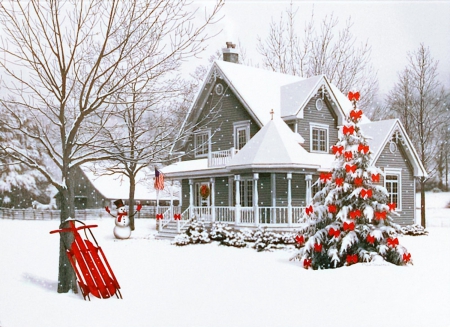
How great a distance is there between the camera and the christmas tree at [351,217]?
26.1 ft

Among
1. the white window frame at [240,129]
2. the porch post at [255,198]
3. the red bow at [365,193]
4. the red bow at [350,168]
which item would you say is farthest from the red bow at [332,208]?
the white window frame at [240,129]

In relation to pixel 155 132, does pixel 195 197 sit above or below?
below

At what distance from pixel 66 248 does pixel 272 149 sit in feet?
23.4

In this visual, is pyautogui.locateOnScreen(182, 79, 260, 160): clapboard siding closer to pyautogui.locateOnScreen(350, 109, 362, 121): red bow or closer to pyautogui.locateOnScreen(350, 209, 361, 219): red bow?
pyautogui.locateOnScreen(350, 109, 362, 121): red bow

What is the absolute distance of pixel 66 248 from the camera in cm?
583

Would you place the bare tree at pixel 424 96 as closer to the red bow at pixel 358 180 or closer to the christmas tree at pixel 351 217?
the christmas tree at pixel 351 217

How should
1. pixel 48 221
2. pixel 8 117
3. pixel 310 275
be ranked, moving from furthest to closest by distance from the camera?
pixel 310 275, pixel 48 221, pixel 8 117

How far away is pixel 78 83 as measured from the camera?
Answer: 6102mm

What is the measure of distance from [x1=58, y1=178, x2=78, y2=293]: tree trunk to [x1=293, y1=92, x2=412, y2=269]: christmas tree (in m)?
3.91

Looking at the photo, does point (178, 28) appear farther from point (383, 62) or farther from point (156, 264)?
point (156, 264)

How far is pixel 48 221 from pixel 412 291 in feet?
15.0

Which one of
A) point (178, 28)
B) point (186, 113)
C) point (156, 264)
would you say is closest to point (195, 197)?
point (156, 264)

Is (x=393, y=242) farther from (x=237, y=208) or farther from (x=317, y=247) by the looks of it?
(x=237, y=208)

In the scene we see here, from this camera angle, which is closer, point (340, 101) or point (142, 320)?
point (142, 320)
